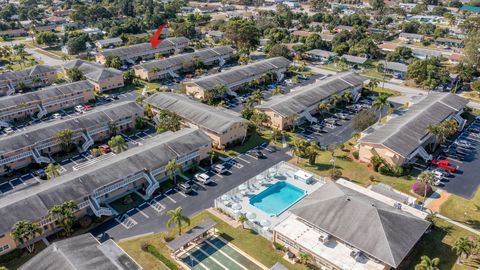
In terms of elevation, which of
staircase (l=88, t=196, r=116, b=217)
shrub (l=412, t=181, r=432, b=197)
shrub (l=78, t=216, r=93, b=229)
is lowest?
shrub (l=412, t=181, r=432, b=197)

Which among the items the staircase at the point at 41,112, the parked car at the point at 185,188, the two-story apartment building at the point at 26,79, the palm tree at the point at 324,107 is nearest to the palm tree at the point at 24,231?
the parked car at the point at 185,188

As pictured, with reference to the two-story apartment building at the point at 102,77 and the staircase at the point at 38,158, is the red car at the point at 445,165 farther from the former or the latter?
the two-story apartment building at the point at 102,77

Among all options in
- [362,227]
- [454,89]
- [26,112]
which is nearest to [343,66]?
[454,89]

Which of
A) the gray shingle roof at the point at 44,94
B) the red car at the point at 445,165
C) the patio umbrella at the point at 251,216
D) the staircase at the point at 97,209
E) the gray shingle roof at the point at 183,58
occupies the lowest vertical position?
the red car at the point at 445,165

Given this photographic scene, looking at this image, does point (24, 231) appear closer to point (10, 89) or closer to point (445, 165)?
point (445, 165)

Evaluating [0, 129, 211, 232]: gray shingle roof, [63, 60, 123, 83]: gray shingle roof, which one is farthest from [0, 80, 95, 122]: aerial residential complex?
[0, 129, 211, 232]: gray shingle roof

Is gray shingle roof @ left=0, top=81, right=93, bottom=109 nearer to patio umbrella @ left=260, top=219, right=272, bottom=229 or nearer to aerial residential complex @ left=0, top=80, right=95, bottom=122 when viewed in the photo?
aerial residential complex @ left=0, top=80, right=95, bottom=122
